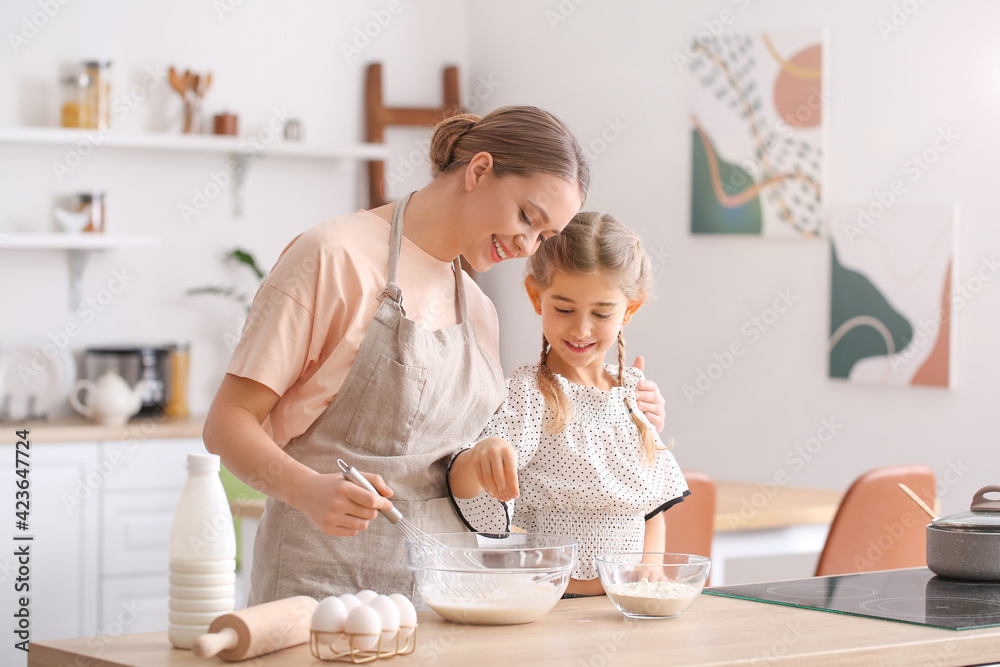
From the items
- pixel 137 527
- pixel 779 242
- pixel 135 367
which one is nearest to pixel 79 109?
pixel 135 367

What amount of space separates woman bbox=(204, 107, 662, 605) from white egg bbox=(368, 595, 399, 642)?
29 cm

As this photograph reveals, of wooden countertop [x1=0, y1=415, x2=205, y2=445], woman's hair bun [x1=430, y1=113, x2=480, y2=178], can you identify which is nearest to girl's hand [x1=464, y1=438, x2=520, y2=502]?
woman's hair bun [x1=430, y1=113, x2=480, y2=178]

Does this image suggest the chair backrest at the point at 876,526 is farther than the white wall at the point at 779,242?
No

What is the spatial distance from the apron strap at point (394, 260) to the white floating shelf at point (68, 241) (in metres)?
2.58

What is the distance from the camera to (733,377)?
12.4ft

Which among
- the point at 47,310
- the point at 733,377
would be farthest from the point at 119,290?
the point at 733,377

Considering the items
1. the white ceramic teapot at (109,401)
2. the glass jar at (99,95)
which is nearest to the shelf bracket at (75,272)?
the white ceramic teapot at (109,401)

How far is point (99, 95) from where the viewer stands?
400 cm

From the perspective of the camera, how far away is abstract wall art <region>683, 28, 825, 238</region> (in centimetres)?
361

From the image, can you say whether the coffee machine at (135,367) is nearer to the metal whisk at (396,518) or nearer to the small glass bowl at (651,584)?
the metal whisk at (396,518)

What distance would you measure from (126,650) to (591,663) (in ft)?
1.58

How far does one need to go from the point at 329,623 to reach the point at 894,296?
2.64 meters

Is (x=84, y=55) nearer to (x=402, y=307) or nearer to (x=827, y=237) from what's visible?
(x=827, y=237)

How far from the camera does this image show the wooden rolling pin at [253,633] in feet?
3.65
